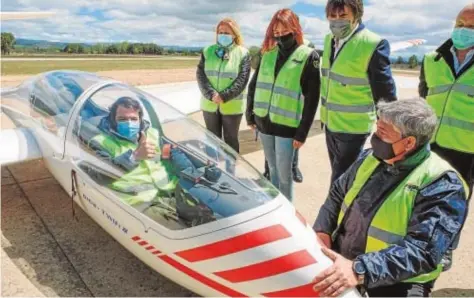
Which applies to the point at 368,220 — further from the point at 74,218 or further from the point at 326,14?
the point at 74,218

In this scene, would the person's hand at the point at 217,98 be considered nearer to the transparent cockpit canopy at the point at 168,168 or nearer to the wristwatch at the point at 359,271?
the transparent cockpit canopy at the point at 168,168

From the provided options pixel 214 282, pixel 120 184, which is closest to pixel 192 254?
pixel 214 282

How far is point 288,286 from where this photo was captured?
252cm

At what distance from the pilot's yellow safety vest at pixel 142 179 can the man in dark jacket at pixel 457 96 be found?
7.92 feet

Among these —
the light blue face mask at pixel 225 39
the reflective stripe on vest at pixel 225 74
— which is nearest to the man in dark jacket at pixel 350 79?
the reflective stripe on vest at pixel 225 74

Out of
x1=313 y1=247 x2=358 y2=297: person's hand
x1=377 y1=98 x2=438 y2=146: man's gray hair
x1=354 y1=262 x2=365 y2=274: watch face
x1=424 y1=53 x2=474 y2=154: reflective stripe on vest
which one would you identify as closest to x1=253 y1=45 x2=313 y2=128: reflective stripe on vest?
x1=424 y1=53 x2=474 y2=154: reflective stripe on vest

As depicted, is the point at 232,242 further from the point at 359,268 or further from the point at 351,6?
the point at 351,6

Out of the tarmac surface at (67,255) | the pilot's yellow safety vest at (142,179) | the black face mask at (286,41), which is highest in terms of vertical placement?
the black face mask at (286,41)

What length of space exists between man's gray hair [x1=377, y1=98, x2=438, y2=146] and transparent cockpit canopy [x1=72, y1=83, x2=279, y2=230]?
3.32 ft

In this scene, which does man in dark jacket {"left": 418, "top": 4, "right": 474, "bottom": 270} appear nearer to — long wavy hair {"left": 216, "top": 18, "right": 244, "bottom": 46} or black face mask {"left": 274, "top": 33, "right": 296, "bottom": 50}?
black face mask {"left": 274, "top": 33, "right": 296, "bottom": 50}

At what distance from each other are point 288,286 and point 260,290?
0.60ft

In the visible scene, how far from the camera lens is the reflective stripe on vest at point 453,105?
3.59m

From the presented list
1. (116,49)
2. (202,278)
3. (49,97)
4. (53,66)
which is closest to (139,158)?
(202,278)

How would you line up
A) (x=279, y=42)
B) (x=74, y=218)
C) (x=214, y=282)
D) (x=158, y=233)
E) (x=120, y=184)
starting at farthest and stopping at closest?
(x=74, y=218)
(x=279, y=42)
(x=120, y=184)
(x=158, y=233)
(x=214, y=282)
